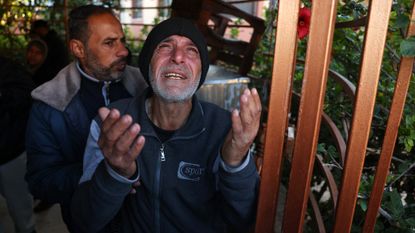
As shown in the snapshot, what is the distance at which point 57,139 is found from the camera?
178 centimetres

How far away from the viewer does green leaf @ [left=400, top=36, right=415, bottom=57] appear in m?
0.84

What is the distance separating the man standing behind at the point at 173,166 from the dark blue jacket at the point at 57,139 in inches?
10.7

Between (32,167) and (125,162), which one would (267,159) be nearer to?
(125,162)

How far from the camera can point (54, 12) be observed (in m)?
7.28

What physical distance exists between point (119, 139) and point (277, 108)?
1.51 feet

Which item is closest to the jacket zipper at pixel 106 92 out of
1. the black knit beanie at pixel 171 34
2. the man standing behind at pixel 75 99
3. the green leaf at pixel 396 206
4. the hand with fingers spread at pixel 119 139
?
the man standing behind at pixel 75 99

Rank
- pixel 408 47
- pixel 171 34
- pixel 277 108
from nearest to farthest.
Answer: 1. pixel 408 47
2. pixel 277 108
3. pixel 171 34

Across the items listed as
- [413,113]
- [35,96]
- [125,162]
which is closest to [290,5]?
[125,162]

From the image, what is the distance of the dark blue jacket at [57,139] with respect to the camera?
5.40ft

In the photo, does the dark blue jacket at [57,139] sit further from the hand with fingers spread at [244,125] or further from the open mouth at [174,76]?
the hand with fingers spread at [244,125]

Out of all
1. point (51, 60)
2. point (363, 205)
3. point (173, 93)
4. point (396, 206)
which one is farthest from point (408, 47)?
point (51, 60)

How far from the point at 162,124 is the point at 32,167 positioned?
74 centimetres

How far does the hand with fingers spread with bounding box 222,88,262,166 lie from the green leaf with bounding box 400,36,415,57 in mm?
389

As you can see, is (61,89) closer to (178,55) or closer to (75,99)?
(75,99)
